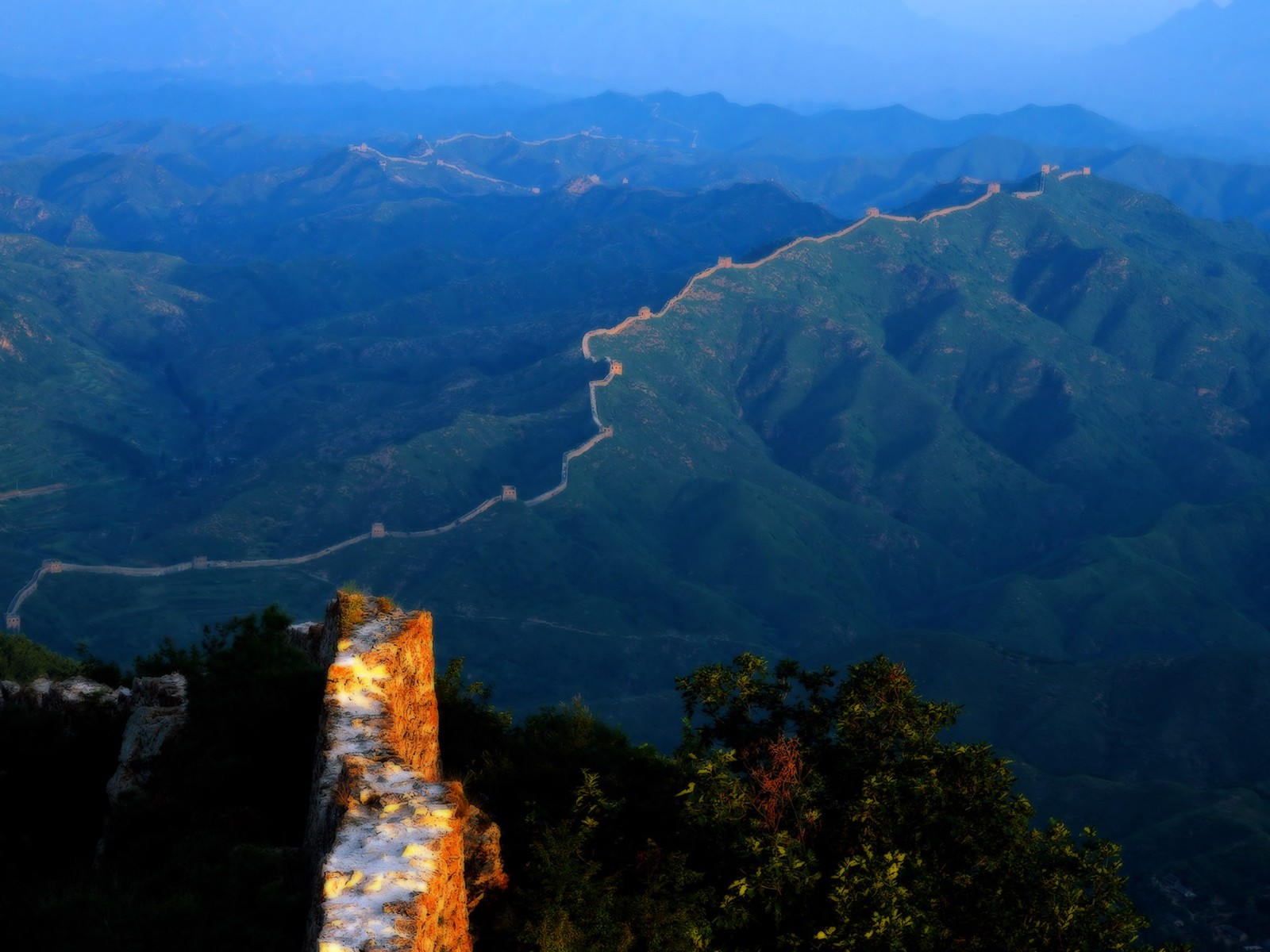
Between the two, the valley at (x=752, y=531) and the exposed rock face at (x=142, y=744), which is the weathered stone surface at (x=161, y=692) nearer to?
the exposed rock face at (x=142, y=744)

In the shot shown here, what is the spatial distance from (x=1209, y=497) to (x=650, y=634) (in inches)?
3707

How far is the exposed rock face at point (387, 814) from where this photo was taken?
61.9 ft

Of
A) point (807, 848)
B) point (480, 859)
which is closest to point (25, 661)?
point (480, 859)

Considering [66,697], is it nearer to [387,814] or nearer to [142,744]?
[142,744]

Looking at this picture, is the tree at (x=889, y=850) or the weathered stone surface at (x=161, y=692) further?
the weathered stone surface at (x=161, y=692)

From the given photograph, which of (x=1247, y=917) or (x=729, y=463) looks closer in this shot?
(x=1247, y=917)

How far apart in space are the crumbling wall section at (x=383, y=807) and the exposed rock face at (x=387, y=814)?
0.02 meters

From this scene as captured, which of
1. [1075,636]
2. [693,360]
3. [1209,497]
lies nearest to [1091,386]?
[1209,497]

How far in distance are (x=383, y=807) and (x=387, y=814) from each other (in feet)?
0.84

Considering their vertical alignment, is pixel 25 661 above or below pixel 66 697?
above

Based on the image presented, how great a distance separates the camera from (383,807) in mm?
21547

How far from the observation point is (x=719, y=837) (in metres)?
26.8

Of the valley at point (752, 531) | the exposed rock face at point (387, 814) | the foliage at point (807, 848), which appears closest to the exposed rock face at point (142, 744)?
the exposed rock face at point (387, 814)

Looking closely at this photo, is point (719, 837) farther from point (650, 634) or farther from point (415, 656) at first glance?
point (650, 634)
